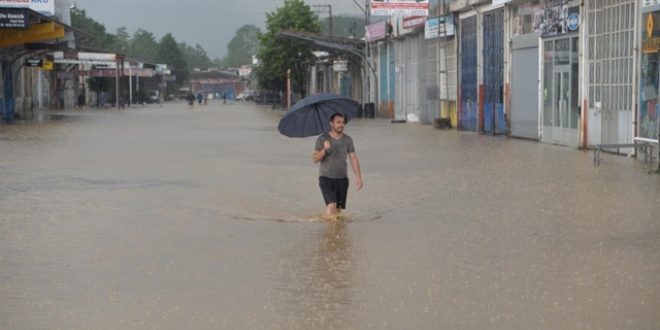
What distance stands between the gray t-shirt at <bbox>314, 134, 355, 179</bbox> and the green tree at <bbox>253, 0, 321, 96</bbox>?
62.8 m

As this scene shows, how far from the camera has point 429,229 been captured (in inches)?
476

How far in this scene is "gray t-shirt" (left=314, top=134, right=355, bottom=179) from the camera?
12.6m

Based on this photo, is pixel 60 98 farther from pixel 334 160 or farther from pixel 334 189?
pixel 334 160

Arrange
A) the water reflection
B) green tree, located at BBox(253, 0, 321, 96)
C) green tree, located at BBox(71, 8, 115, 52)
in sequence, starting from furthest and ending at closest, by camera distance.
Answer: green tree, located at BBox(71, 8, 115, 52) → green tree, located at BBox(253, 0, 321, 96) → the water reflection

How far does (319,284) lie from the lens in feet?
28.7

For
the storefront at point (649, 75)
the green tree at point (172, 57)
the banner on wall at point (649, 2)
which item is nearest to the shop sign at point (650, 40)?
the storefront at point (649, 75)

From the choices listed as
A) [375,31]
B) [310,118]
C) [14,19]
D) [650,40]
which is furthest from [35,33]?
[310,118]

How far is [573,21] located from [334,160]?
14982 mm

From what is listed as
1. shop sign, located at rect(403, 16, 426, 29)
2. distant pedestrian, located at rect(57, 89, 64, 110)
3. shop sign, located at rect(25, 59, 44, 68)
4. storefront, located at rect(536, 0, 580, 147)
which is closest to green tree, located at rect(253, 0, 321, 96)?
distant pedestrian, located at rect(57, 89, 64, 110)

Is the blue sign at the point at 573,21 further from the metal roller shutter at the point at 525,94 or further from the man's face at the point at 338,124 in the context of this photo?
the man's face at the point at 338,124

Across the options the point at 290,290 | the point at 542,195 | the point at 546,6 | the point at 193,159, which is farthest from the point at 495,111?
the point at 290,290

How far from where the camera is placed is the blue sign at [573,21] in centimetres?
2583

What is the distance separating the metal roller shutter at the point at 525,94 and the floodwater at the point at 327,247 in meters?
8.67

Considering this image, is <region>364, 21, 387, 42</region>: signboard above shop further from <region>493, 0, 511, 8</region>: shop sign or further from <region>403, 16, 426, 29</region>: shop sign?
<region>493, 0, 511, 8</region>: shop sign
